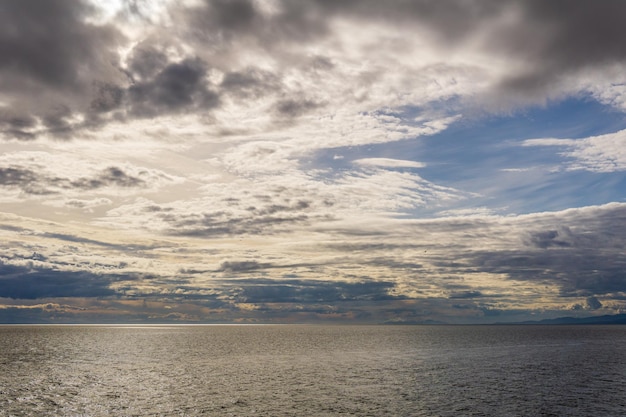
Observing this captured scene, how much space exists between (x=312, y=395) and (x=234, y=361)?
6422 cm

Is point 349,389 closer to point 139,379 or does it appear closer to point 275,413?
point 275,413

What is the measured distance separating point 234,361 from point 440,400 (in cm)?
7577

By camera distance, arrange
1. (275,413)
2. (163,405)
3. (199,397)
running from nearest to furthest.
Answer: (275,413) < (163,405) < (199,397)

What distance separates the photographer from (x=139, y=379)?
98562mm

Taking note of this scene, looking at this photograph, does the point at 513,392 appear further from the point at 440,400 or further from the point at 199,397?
the point at 199,397

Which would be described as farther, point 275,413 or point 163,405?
point 163,405

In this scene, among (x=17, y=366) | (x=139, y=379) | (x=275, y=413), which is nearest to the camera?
(x=275, y=413)

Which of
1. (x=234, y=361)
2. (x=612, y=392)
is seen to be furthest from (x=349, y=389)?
(x=234, y=361)

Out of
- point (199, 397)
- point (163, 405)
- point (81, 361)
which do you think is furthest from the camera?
point (81, 361)

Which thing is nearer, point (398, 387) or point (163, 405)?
point (163, 405)

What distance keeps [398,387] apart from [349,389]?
28.6 ft

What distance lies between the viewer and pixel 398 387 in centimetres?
8588

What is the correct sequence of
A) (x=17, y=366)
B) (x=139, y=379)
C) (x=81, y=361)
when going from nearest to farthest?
(x=139, y=379), (x=17, y=366), (x=81, y=361)

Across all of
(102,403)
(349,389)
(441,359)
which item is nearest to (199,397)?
(102,403)
